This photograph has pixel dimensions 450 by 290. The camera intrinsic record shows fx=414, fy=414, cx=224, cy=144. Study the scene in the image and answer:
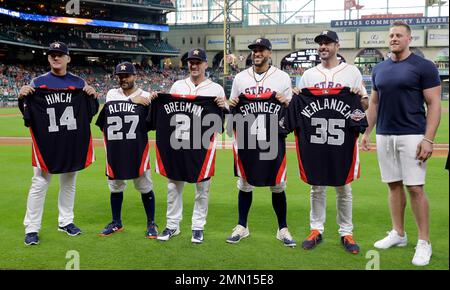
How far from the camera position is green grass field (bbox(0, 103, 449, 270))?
3871mm

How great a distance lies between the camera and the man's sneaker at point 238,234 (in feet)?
14.6

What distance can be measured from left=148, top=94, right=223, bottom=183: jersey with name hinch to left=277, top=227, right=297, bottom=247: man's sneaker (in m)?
1.00

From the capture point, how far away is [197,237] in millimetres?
4473

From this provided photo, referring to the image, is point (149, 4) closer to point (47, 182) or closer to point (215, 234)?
point (47, 182)

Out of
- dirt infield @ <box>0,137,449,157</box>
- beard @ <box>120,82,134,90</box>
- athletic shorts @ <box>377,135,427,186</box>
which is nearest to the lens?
athletic shorts @ <box>377,135,427,186</box>

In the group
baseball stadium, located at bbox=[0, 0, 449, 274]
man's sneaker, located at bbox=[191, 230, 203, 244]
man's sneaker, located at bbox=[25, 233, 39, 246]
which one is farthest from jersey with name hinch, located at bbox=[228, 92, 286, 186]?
man's sneaker, located at bbox=[25, 233, 39, 246]

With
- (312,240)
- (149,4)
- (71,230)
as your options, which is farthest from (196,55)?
(149,4)

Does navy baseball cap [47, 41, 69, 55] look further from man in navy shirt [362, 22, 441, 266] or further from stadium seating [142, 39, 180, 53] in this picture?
stadium seating [142, 39, 180, 53]

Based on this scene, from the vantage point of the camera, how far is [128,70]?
460cm

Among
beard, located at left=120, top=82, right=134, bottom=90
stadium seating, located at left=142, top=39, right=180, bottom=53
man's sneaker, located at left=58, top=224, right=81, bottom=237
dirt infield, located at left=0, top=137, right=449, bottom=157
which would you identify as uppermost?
stadium seating, located at left=142, top=39, right=180, bottom=53

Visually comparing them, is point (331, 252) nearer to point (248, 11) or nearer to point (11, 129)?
point (11, 129)

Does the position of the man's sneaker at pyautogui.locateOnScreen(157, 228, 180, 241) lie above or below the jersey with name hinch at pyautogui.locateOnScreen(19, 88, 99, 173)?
below

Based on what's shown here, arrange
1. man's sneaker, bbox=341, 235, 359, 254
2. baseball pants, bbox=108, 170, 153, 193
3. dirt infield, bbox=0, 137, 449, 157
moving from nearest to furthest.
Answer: man's sneaker, bbox=341, 235, 359, 254 < baseball pants, bbox=108, 170, 153, 193 < dirt infield, bbox=0, 137, 449, 157
